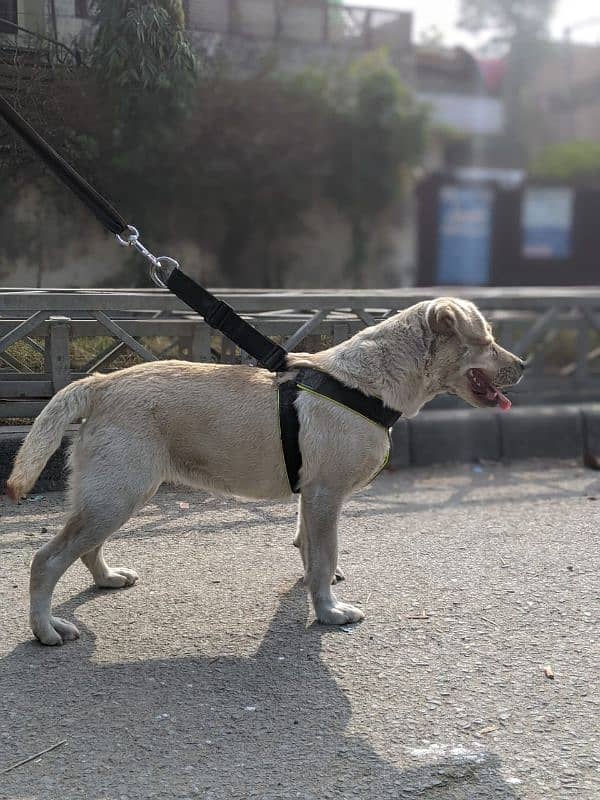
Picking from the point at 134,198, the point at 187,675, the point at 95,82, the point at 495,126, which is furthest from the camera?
the point at 495,126

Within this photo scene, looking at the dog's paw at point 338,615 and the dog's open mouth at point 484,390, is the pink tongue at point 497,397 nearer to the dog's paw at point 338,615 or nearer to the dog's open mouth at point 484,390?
the dog's open mouth at point 484,390

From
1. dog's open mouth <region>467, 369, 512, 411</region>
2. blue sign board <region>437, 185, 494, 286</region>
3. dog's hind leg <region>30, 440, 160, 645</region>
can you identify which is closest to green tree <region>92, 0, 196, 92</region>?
dog's hind leg <region>30, 440, 160, 645</region>

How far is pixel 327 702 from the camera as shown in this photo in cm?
349

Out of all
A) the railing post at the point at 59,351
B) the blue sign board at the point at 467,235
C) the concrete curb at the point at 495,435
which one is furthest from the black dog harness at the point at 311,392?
the blue sign board at the point at 467,235

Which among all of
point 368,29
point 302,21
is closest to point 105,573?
point 302,21

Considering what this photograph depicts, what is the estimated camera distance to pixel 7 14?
5.14 meters

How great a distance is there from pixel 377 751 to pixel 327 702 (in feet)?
1.32

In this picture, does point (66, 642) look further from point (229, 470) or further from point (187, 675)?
point (229, 470)

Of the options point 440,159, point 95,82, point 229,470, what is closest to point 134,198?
point 95,82

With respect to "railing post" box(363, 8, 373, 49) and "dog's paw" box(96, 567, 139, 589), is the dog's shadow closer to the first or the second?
"dog's paw" box(96, 567, 139, 589)

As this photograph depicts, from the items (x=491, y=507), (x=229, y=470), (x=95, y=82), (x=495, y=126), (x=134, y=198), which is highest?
(x=495, y=126)

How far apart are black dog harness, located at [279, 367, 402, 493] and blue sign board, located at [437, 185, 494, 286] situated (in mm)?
11997

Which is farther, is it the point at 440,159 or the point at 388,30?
the point at 440,159

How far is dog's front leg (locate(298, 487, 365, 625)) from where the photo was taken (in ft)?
13.5
